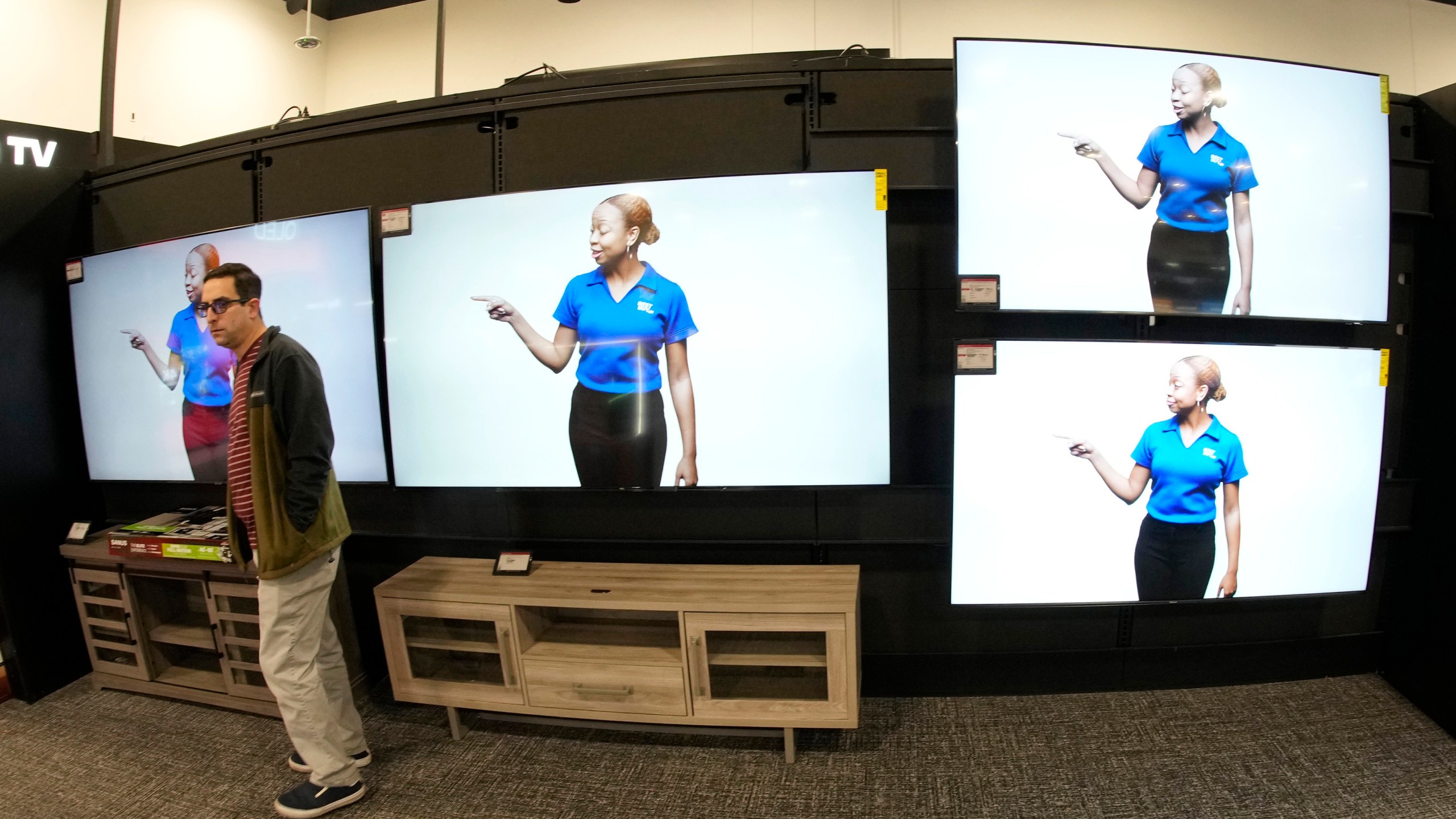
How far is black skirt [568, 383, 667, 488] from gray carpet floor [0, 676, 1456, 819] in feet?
3.07

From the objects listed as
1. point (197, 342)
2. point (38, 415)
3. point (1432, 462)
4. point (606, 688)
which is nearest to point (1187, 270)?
point (1432, 462)

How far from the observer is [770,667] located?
204 cm

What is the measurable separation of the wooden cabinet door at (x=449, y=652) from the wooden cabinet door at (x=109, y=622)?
1270mm

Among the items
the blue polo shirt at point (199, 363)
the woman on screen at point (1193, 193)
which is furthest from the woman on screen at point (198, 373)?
the woman on screen at point (1193, 193)

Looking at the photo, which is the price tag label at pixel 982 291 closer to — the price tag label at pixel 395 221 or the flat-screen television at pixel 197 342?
the price tag label at pixel 395 221

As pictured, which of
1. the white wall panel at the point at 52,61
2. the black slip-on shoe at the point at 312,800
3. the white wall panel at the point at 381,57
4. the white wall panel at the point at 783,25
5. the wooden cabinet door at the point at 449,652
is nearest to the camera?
the black slip-on shoe at the point at 312,800

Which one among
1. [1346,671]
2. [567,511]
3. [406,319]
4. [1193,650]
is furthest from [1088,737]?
[406,319]

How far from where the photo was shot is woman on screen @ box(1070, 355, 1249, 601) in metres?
2.04

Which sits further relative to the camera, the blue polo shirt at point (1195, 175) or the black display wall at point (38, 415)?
the black display wall at point (38, 415)

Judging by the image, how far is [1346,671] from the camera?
2.41 meters

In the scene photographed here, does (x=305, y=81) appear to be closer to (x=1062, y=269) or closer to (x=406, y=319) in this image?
(x=406, y=319)

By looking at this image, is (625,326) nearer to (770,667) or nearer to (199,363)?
(770,667)

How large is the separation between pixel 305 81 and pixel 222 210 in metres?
2.95

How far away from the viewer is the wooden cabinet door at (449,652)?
2088mm
